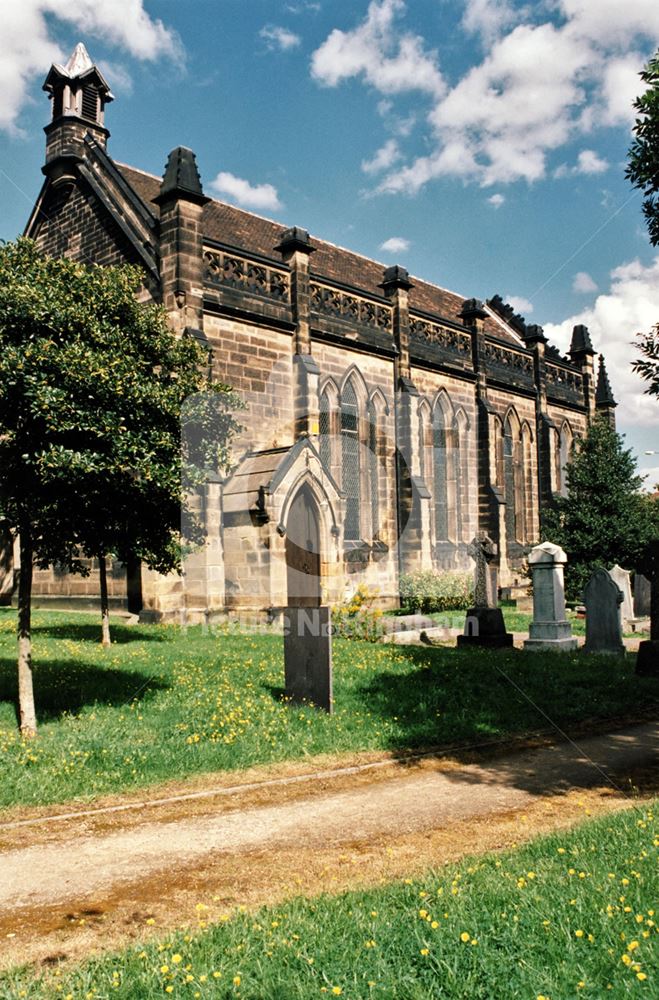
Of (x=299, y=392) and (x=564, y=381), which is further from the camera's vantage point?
(x=564, y=381)

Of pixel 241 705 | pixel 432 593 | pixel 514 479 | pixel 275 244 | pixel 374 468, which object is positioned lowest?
pixel 241 705

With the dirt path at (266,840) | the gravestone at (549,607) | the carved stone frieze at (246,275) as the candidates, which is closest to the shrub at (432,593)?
the gravestone at (549,607)

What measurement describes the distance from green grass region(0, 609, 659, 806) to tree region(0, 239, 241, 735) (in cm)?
110

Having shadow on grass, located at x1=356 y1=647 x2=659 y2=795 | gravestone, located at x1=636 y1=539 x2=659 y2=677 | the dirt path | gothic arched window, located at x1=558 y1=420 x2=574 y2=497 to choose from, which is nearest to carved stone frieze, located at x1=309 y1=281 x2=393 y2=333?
shadow on grass, located at x1=356 y1=647 x2=659 y2=795

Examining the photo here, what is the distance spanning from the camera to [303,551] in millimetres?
20812

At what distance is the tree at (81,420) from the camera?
8.58 meters

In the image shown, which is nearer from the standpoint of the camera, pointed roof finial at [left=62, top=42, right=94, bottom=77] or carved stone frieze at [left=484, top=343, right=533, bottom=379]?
pointed roof finial at [left=62, top=42, right=94, bottom=77]

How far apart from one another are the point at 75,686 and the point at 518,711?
20.0 feet

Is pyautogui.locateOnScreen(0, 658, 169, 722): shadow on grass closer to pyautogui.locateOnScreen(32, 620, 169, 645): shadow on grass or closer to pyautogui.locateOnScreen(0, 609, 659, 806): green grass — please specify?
pyautogui.locateOnScreen(0, 609, 659, 806): green grass

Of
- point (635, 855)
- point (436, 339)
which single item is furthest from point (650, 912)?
point (436, 339)

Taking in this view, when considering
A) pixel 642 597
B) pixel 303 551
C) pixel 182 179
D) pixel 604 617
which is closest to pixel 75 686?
pixel 604 617

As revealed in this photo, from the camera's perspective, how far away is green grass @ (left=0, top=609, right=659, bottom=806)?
807 centimetres

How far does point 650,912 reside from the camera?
4.11 meters

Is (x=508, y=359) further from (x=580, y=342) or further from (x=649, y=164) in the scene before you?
(x=649, y=164)
